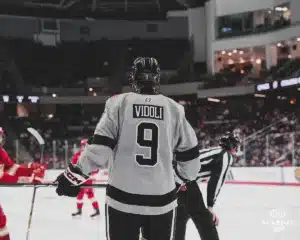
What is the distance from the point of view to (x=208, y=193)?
3.66 meters

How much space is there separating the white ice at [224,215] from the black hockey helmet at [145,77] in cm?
302

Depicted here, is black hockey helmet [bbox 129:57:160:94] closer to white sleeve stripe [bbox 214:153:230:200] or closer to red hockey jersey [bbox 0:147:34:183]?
white sleeve stripe [bbox 214:153:230:200]

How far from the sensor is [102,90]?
87.4ft

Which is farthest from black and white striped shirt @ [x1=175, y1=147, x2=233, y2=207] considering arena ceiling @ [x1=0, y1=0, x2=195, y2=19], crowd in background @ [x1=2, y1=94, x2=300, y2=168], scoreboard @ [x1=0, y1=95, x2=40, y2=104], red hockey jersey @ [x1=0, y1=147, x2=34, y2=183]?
arena ceiling @ [x1=0, y1=0, x2=195, y2=19]

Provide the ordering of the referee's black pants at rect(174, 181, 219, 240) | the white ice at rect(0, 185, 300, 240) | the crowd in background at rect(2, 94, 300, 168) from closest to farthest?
1. the referee's black pants at rect(174, 181, 219, 240)
2. the white ice at rect(0, 185, 300, 240)
3. the crowd in background at rect(2, 94, 300, 168)

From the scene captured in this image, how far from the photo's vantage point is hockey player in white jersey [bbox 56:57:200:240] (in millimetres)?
2098

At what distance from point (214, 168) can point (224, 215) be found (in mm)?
2998

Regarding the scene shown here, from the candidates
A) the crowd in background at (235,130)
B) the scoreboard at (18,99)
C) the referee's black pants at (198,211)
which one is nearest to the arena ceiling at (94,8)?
the scoreboard at (18,99)

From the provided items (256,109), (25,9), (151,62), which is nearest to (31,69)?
(25,9)

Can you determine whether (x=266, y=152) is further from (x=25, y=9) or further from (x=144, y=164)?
(x=25, y=9)

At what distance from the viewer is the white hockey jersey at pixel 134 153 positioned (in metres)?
2.10

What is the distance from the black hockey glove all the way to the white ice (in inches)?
114

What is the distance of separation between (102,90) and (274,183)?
17755mm

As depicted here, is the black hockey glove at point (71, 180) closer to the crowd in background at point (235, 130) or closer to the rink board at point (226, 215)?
the rink board at point (226, 215)
